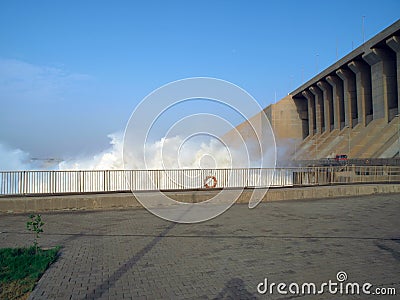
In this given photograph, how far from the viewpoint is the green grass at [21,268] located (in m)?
5.45

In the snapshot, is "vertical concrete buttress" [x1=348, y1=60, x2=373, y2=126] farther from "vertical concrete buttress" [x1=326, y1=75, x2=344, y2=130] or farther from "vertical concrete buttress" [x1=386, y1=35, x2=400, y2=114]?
"vertical concrete buttress" [x1=386, y1=35, x2=400, y2=114]

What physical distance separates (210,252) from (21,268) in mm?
3667

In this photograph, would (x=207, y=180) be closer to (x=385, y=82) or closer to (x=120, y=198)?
(x=120, y=198)

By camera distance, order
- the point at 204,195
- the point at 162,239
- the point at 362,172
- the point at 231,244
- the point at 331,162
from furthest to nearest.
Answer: the point at 331,162 < the point at 362,172 < the point at 204,195 < the point at 162,239 < the point at 231,244

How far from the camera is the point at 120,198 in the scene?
15.0 meters

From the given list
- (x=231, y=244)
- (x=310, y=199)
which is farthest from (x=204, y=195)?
(x=231, y=244)

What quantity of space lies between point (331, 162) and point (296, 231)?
115 ft

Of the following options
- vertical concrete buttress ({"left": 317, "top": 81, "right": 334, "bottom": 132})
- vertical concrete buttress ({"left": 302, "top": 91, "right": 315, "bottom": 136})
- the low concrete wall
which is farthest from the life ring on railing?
vertical concrete buttress ({"left": 302, "top": 91, "right": 315, "bottom": 136})

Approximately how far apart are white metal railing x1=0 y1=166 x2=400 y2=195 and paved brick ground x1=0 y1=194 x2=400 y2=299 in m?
3.04

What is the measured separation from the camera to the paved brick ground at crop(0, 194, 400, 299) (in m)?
5.57

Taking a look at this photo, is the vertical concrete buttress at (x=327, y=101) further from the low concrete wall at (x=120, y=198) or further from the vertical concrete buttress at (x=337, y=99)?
the low concrete wall at (x=120, y=198)

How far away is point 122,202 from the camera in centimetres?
1501

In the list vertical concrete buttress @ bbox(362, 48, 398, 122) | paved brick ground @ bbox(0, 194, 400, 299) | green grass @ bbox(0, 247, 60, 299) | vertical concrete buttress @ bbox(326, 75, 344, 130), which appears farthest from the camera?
vertical concrete buttress @ bbox(326, 75, 344, 130)

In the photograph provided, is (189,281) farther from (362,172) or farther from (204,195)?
(362,172)
